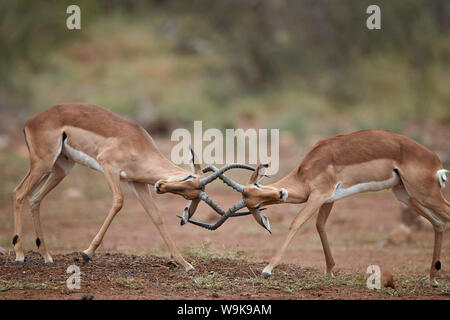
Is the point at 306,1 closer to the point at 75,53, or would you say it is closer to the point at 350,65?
the point at 350,65

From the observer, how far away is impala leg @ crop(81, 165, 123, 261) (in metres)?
6.02

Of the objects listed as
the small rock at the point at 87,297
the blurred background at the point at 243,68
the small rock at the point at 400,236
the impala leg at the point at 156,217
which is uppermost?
the blurred background at the point at 243,68

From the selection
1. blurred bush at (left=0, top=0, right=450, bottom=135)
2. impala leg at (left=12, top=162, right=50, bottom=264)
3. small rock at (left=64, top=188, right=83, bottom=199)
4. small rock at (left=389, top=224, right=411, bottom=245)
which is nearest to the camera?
impala leg at (left=12, top=162, right=50, bottom=264)

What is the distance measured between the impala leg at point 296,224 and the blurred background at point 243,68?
7.87m

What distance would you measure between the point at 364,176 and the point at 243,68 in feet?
49.0

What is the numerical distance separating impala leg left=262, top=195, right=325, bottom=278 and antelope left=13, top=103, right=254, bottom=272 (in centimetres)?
84

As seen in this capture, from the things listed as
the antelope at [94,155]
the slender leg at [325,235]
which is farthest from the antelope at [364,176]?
the antelope at [94,155]

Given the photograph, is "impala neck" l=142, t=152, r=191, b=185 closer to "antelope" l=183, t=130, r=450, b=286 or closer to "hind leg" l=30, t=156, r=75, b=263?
"antelope" l=183, t=130, r=450, b=286

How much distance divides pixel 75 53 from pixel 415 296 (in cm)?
1896

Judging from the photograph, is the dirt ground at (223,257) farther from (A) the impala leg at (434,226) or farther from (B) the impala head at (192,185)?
(B) the impala head at (192,185)

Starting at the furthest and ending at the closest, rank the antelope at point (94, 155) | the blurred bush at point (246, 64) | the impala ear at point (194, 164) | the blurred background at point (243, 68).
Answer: the blurred bush at point (246, 64)
the blurred background at point (243, 68)
the antelope at point (94, 155)
the impala ear at point (194, 164)

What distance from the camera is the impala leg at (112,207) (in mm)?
6016

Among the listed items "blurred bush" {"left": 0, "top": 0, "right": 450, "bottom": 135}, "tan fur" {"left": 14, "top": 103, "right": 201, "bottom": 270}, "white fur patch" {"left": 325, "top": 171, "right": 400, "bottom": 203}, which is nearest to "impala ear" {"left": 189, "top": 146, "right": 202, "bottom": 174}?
"tan fur" {"left": 14, "top": 103, "right": 201, "bottom": 270}

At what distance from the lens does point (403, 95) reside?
19.7m
